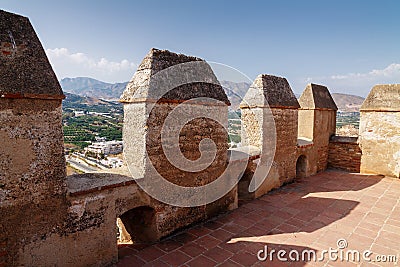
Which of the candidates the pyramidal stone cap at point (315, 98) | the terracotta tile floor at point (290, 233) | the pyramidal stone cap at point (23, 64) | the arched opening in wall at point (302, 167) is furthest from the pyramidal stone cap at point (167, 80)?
the pyramidal stone cap at point (315, 98)

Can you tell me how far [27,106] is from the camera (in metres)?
3.08

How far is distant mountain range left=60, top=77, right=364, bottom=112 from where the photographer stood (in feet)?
25.2

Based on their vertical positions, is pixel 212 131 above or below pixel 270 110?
below

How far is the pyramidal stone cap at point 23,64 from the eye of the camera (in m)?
2.93

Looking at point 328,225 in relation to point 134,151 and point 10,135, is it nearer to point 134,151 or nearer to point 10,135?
point 134,151

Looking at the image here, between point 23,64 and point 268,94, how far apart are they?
591 centimetres

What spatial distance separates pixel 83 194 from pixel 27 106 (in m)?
1.42

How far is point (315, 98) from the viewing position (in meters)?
9.76

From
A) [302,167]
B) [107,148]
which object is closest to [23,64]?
[302,167]

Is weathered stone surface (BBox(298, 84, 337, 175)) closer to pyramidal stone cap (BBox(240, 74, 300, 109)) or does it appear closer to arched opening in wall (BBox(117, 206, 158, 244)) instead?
pyramidal stone cap (BBox(240, 74, 300, 109))

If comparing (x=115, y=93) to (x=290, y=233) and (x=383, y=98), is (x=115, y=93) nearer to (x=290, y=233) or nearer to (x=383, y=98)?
(x=383, y=98)

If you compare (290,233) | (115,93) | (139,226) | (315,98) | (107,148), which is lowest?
(107,148)

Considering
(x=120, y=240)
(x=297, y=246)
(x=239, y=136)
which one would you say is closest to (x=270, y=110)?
(x=239, y=136)

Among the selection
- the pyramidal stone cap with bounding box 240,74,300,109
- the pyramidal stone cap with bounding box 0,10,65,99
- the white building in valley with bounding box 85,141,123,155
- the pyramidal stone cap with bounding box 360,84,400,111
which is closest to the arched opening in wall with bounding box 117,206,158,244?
the pyramidal stone cap with bounding box 0,10,65,99
